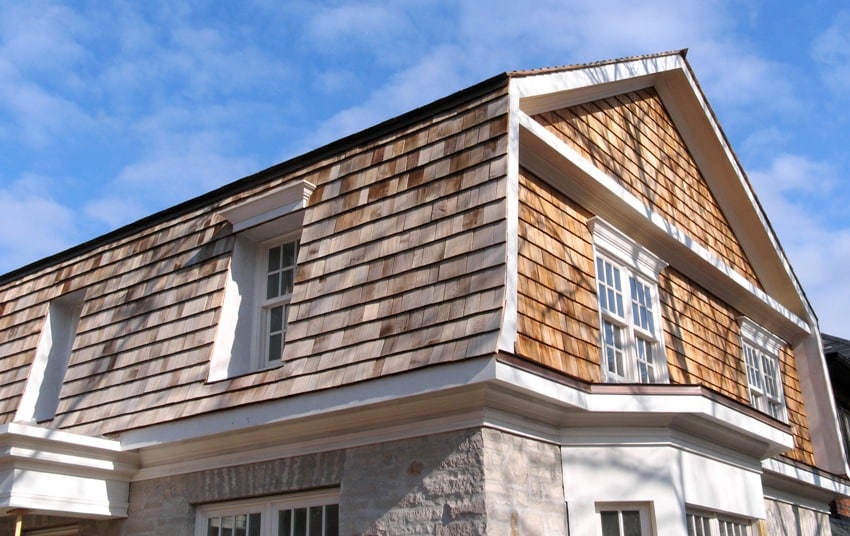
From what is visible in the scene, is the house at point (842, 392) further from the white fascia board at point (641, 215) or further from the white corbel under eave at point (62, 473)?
the white corbel under eave at point (62, 473)

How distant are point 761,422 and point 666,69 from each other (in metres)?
4.66

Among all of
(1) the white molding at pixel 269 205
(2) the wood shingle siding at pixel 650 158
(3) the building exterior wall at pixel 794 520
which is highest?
(2) the wood shingle siding at pixel 650 158

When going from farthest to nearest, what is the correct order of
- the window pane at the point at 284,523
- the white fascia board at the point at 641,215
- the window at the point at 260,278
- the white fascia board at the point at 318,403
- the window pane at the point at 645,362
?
1. the window pane at the point at 645,362
2. the window at the point at 260,278
3. the white fascia board at the point at 641,215
4. the window pane at the point at 284,523
5. the white fascia board at the point at 318,403

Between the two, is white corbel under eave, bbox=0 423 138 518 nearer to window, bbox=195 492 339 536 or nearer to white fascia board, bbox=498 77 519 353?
window, bbox=195 492 339 536

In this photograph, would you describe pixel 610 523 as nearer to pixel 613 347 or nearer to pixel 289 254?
pixel 613 347

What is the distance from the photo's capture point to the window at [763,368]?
Result: 37.5 ft

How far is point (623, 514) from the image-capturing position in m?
7.26

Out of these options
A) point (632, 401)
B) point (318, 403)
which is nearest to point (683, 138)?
point (632, 401)

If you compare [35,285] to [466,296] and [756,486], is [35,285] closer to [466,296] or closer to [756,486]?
[466,296]

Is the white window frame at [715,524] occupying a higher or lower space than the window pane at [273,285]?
lower

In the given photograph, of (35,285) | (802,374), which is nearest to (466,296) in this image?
(35,285)

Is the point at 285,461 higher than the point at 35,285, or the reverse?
the point at 35,285

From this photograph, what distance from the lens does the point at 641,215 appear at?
→ 926cm

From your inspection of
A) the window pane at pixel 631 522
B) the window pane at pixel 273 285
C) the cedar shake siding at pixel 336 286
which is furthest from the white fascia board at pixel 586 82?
the window pane at pixel 631 522
